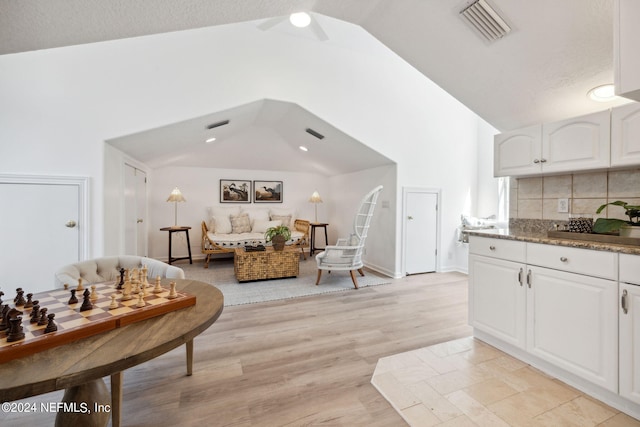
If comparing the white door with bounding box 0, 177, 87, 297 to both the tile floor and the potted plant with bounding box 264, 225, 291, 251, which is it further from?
the tile floor

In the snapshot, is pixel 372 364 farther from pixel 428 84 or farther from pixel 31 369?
pixel 428 84

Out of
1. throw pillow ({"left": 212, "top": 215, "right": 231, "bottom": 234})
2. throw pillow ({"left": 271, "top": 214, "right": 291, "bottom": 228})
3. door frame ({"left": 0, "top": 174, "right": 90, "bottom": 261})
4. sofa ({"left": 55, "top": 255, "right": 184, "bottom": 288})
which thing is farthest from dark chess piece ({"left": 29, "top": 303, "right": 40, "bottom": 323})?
throw pillow ({"left": 271, "top": 214, "right": 291, "bottom": 228})

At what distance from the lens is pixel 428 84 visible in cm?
467

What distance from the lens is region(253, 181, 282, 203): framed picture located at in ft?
22.0

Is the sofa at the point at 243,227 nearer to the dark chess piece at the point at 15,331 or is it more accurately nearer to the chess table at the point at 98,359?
the chess table at the point at 98,359

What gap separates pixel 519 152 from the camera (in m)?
2.43

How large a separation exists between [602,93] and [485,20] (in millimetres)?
1047

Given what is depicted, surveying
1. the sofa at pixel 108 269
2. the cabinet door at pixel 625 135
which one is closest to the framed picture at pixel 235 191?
the sofa at pixel 108 269

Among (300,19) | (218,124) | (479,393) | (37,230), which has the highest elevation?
(300,19)

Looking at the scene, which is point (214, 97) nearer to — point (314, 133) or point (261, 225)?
point (314, 133)

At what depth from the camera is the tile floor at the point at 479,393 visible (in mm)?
1555

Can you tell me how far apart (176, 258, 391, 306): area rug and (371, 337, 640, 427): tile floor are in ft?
6.15

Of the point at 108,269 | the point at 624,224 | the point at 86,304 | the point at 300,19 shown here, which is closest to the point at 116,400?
the point at 86,304

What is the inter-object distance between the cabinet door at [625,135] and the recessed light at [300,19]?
9.82 ft
